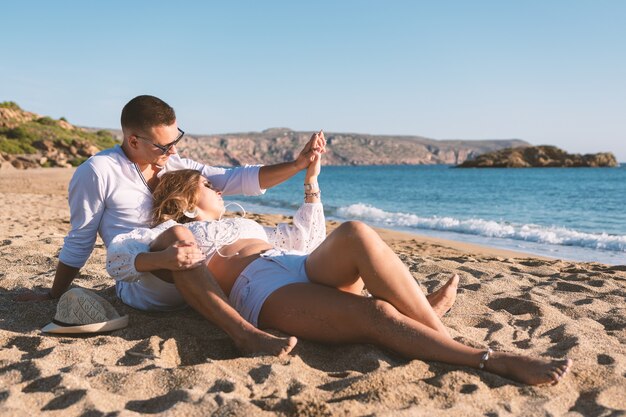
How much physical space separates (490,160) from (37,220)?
81.4 metres

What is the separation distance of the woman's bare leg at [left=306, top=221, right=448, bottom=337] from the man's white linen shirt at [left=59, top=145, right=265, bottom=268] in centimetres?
139

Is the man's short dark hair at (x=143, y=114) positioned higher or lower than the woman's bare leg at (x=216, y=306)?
higher

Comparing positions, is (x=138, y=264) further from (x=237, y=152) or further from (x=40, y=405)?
(x=237, y=152)

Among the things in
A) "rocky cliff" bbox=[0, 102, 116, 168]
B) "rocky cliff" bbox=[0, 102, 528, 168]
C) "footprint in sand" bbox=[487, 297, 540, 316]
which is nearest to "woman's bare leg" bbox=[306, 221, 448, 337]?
"footprint in sand" bbox=[487, 297, 540, 316]

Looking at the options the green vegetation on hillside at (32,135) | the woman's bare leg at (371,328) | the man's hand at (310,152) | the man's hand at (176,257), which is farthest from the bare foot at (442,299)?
the green vegetation on hillside at (32,135)

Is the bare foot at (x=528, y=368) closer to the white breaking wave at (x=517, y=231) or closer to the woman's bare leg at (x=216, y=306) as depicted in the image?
the woman's bare leg at (x=216, y=306)

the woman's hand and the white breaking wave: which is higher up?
the woman's hand

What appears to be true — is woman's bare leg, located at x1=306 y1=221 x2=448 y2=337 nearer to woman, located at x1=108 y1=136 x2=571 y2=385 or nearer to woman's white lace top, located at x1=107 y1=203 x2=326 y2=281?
Result: woman, located at x1=108 y1=136 x2=571 y2=385

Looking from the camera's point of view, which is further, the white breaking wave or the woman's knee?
the white breaking wave

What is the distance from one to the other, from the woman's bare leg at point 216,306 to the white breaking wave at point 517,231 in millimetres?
9720

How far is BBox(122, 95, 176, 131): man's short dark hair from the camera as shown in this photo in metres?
3.59

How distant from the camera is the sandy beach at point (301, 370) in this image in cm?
238

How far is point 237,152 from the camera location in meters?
129

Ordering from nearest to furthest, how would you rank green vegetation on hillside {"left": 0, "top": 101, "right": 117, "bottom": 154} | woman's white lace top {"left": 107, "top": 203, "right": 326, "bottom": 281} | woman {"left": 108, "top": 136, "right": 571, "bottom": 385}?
woman {"left": 108, "top": 136, "right": 571, "bottom": 385} → woman's white lace top {"left": 107, "top": 203, "right": 326, "bottom": 281} → green vegetation on hillside {"left": 0, "top": 101, "right": 117, "bottom": 154}
